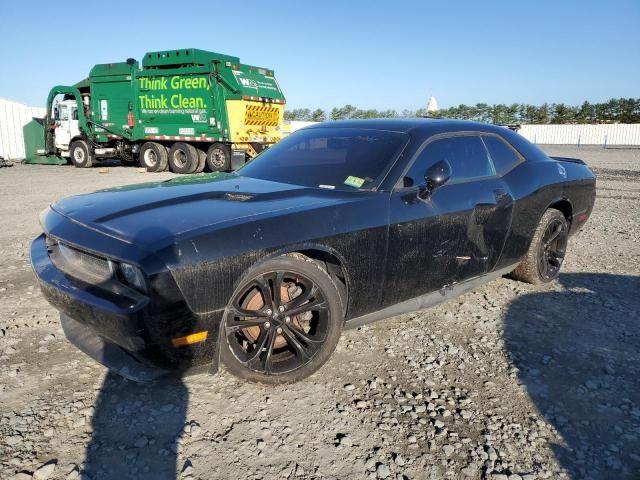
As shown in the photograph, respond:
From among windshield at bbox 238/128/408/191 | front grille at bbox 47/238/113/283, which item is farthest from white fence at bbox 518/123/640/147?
front grille at bbox 47/238/113/283

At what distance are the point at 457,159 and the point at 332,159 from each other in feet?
3.01

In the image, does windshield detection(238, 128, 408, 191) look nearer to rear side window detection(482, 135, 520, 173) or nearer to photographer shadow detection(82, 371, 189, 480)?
rear side window detection(482, 135, 520, 173)

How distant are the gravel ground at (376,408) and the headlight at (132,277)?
2.18 ft

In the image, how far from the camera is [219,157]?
46.8 ft

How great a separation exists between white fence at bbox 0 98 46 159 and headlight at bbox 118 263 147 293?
2210cm

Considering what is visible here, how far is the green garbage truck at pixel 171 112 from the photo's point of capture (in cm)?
1376

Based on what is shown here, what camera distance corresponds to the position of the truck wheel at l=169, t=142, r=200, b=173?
14500mm

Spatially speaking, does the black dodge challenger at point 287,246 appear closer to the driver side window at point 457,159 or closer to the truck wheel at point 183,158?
Result: the driver side window at point 457,159

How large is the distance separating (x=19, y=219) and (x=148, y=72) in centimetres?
901

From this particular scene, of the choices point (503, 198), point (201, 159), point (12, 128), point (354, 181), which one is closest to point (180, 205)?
point (354, 181)

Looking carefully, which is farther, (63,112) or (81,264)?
(63,112)

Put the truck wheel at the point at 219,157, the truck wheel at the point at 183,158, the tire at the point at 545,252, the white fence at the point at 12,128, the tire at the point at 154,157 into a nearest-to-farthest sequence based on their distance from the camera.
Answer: the tire at the point at 545,252, the truck wheel at the point at 219,157, the truck wheel at the point at 183,158, the tire at the point at 154,157, the white fence at the point at 12,128

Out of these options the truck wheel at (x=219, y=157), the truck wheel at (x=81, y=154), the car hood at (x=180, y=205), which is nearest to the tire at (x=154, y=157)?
the truck wheel at (x=219, y=157)

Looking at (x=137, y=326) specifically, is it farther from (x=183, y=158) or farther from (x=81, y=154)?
(x=81, y=154)
